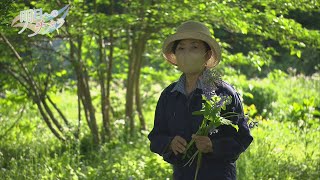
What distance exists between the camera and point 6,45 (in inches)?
172

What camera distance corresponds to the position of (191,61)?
2.20 m

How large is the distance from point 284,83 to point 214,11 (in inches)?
239

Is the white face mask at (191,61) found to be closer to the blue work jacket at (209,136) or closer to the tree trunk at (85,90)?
the blue work jacket at (209,136)

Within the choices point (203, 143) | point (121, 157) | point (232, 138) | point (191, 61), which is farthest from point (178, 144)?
point (121, 157)

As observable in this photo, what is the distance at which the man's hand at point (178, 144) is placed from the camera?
6.97 ft

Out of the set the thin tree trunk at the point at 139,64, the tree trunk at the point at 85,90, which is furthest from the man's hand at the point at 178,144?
the thin tree trunk at the point at 139,64

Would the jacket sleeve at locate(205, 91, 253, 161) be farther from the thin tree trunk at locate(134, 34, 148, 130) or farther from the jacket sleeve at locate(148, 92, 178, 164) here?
the thin tree trunk at locate(134, 34, 148, 130)

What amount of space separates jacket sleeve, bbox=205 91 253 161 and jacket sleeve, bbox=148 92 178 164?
185 mm

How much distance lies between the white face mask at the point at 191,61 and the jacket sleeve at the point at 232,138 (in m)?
0.21

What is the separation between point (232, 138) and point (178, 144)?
0.25m

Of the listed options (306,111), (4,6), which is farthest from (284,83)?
(4,6)

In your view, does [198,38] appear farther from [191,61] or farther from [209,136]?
[209,136]

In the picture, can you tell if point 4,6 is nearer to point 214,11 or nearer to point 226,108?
point 226,108

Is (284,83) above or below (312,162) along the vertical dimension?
below
